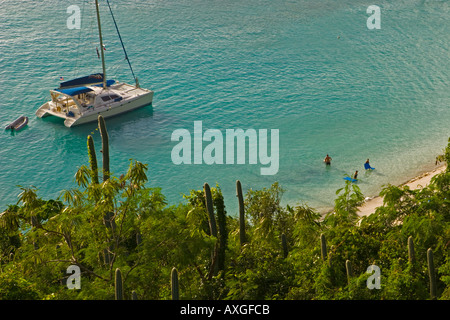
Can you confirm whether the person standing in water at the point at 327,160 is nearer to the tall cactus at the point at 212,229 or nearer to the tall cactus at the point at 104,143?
the tall cactus at the point at 212,229

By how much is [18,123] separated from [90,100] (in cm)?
675

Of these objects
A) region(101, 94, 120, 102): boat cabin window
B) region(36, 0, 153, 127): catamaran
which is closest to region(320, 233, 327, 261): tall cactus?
region(36, 0, 153, 127): catamaran

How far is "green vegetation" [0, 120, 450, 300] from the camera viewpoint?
21219 mm

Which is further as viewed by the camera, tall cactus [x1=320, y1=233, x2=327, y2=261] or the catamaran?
the catamaran

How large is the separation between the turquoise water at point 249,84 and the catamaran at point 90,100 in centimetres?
98

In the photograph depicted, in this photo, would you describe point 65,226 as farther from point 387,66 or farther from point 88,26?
point 88,26

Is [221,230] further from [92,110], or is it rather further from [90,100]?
[90,100]

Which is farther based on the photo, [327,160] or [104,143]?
[327,160]

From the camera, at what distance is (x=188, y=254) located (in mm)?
21688

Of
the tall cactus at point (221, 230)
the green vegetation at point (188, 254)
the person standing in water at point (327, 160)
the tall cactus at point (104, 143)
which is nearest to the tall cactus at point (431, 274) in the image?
the green vegetation at point (188, 254)

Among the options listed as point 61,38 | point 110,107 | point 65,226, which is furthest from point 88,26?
point 65,226

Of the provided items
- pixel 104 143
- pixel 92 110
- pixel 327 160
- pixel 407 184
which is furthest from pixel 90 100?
pixel 104 143

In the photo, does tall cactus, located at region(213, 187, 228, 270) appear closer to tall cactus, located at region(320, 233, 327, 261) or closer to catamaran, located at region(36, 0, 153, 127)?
tall cactus, located at region(320, 233, 327, 261)

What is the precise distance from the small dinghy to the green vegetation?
32350 millimetres
